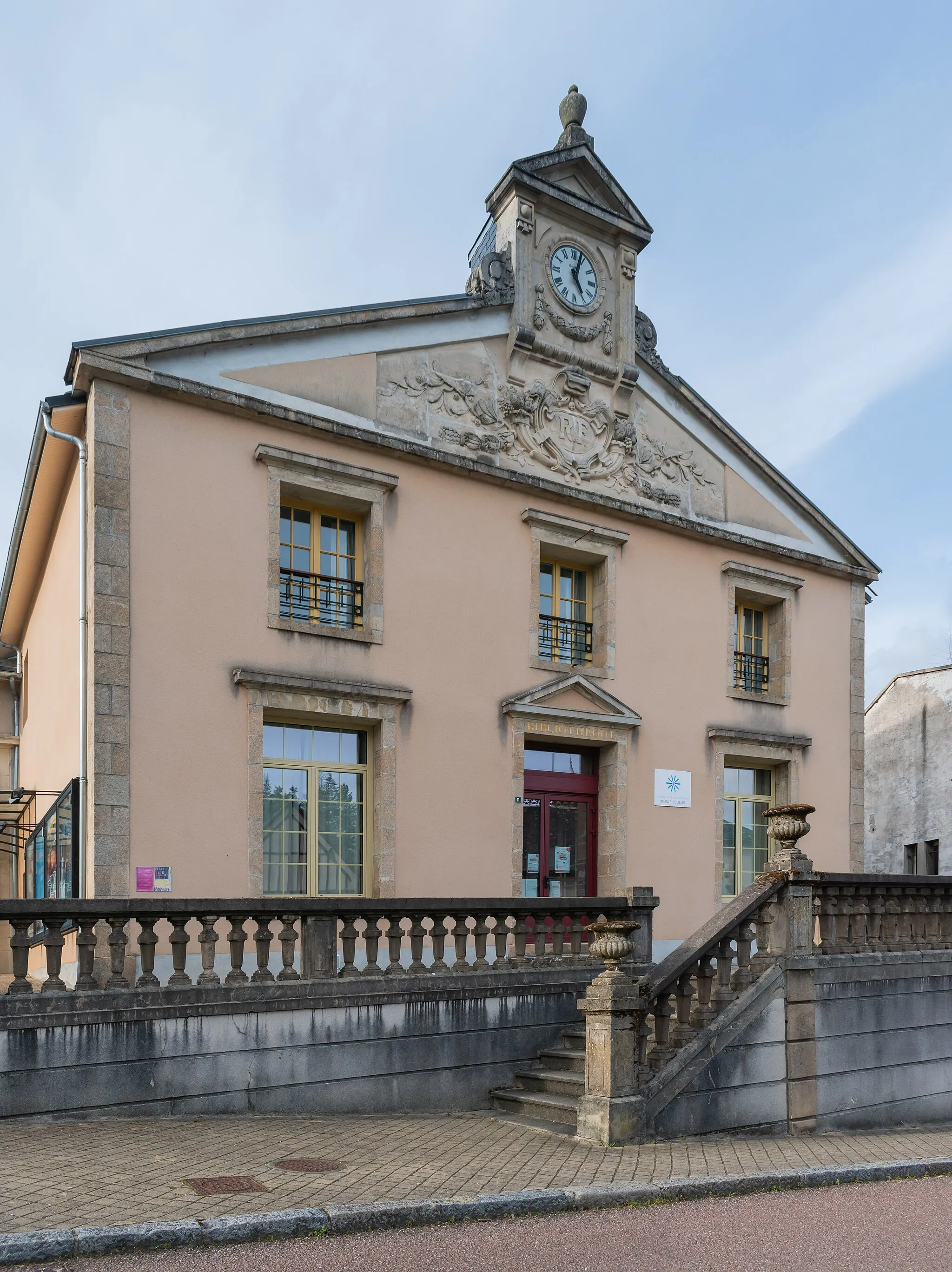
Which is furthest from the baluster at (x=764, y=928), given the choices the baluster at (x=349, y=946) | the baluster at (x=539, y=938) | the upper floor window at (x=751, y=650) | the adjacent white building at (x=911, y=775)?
the adjacent white building at (x=911, y=775)

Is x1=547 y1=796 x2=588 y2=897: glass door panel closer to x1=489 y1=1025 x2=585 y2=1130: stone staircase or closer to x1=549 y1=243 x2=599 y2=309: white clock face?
x1=489 y1=1025 x2=585 y2=1130: stone staircase

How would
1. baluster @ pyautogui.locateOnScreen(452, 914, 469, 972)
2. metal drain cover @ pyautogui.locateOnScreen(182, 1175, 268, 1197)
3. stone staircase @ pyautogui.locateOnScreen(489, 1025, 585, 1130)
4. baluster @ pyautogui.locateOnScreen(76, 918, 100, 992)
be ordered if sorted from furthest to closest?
baluster @ pyautogui.locateOnScreen(452, 914, 469, 972), stone staircase @ pyautogui.locateOnScreen(489, 1025, 585, 1130), baluster @ pyautogui.locateOnScreen(76, 918, 100, 992), metal drain cover @ pyautogui.locateOnScreen(182, 1175, 268, 1197)

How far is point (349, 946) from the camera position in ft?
29.4

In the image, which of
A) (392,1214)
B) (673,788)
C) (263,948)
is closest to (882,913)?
(673,788)

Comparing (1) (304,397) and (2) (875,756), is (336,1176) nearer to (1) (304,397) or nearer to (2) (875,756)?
(1) (304,397)

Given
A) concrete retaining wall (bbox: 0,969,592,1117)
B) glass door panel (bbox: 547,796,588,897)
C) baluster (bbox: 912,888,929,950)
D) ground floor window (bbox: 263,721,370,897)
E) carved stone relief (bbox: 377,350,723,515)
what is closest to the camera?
concrete retaining wall (bbox: 0,969,592,1117)

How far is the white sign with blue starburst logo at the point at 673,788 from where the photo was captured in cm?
1444

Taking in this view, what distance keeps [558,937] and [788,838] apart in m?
2.29

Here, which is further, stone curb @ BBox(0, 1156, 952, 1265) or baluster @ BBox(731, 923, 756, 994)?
baluster @ BBox(731, 923, 756, 994)

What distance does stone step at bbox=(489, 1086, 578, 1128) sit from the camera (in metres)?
8.51

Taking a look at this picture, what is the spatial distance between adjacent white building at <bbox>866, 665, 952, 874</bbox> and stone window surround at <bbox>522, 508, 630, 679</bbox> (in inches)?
567

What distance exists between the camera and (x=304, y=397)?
12.1 metres

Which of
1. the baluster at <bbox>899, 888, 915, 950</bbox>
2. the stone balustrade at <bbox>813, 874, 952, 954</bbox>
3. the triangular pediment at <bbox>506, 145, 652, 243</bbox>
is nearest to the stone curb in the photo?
the stone balustrade at <bbox>813, 874, 952, 954</bbox>

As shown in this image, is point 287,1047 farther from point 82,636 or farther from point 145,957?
point 82,636
